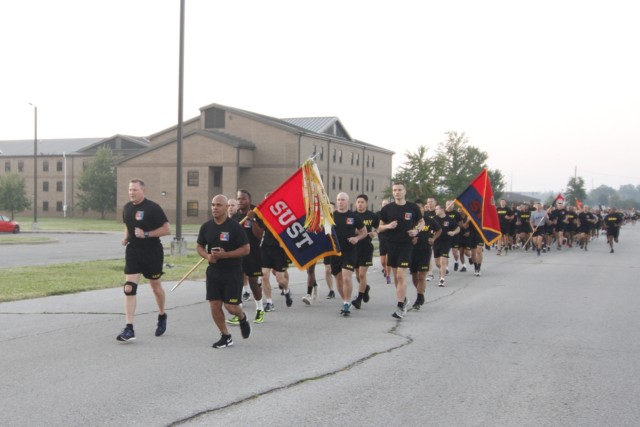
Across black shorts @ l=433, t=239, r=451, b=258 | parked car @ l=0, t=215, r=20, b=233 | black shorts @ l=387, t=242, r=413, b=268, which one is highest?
black shorts @ l=387, t=242, r=413, b=268

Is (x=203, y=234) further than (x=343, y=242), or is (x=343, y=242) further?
(x=343, y=242)

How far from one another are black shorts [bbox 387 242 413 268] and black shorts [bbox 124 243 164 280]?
142 inches

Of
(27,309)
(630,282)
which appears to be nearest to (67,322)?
(27,309)

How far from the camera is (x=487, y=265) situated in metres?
20.9

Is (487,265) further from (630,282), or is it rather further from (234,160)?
(234,160)

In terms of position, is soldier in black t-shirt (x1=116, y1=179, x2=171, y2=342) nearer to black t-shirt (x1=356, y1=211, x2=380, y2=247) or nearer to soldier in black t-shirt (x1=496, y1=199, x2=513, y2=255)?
black t-shirt (x1=356, y1=211, x2=380, y2=247)

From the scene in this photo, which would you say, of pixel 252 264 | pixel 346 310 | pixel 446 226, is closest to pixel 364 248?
pixel 346 310

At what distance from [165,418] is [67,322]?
483cm

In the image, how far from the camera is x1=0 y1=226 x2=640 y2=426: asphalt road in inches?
214

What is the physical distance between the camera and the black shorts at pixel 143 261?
8297 millimetres

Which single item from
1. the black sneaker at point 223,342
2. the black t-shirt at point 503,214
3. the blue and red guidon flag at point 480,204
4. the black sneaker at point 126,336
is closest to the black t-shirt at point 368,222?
the black sneaker at point 223,342

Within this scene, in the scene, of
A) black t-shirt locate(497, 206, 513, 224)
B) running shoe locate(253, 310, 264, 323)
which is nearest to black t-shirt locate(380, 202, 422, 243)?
running shoe locate(253, 310, 264, 323)

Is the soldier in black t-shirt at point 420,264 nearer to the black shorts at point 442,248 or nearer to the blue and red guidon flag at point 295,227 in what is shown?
the blue and red guidon flag at point 295,227

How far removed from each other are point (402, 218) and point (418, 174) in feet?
69.9
